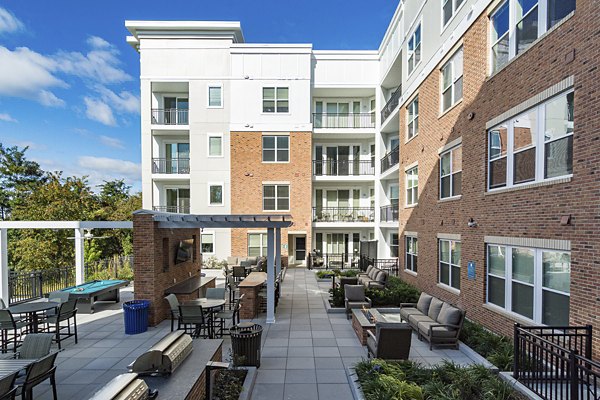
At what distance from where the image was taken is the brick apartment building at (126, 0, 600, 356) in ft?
19.6

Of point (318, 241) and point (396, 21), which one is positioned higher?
point (396, 21)

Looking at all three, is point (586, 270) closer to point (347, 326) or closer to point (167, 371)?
point (347, 326)

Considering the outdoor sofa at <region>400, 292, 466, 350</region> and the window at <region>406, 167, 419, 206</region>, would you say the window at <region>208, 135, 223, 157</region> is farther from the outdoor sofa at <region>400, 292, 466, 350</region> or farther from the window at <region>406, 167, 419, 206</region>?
the outdoor sofa at <region>400, 292, 466, 350</region>

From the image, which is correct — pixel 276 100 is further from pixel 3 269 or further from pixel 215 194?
pixel 3 269

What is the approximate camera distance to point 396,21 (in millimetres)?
17172

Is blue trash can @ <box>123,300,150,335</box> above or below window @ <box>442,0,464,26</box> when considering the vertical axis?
below

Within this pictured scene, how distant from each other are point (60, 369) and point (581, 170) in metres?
11.4

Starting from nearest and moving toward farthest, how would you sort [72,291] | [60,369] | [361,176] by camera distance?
[60,369]
[72,291]
[361,176]

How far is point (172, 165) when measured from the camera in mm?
22406

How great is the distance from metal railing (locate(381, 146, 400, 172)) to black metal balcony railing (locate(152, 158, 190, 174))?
47.4 feet

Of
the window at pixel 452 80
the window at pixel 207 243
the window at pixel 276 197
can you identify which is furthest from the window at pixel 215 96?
the window at pixel 452 80

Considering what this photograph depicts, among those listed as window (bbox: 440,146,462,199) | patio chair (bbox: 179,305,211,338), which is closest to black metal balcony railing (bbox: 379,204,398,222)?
window (bbox: 440,146,462,199)

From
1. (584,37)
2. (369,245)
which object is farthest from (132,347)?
(369,245)

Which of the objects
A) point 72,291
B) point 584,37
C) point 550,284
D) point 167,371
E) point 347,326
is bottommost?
point 347,326
